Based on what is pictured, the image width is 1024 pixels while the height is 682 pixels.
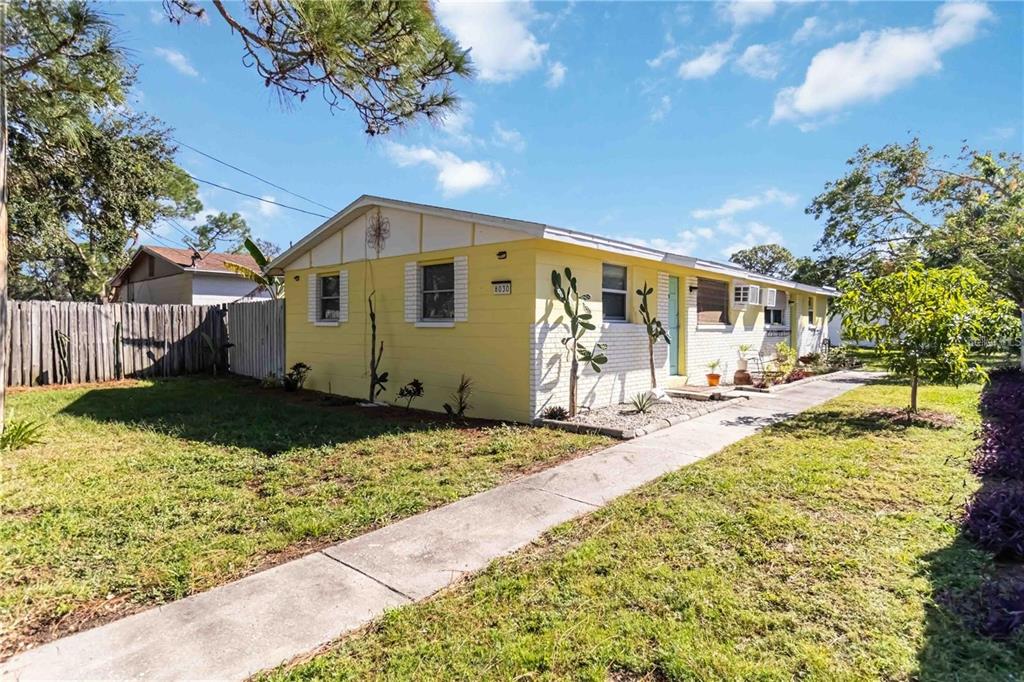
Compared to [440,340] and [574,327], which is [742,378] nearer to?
[574,327]

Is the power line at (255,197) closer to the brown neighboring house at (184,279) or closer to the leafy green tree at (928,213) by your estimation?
the brown neighboring house at (184,279)

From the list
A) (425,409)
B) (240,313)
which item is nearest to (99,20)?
(425,409)

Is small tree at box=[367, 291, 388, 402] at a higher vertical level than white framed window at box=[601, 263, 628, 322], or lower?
lower

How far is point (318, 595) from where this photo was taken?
2.97m

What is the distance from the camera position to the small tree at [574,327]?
7809 millimetres

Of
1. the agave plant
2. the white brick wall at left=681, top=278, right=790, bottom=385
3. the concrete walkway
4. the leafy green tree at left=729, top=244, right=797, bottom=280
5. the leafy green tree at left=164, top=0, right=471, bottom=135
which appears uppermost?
Result: the leafy green tree at left=729, top=244, right=797, bottom=280

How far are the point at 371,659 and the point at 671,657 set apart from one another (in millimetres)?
1413

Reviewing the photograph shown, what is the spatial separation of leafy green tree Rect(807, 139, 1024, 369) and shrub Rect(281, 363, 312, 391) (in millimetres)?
16861

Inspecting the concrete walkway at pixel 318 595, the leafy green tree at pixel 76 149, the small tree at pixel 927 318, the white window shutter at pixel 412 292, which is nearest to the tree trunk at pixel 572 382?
the concrete walkway at pixel 318 595

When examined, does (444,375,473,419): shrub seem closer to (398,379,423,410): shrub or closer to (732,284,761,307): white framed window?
(398,379,423,410): shrub

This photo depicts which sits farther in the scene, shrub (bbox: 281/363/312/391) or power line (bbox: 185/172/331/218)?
power line (bbox: 185/172/331/218)

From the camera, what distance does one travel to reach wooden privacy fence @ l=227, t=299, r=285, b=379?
510 inches

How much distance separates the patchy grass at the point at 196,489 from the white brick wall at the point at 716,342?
5.65 metres

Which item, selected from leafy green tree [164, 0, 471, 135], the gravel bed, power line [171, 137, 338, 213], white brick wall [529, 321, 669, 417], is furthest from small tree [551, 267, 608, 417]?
power line [171, 137, 338, 213]
